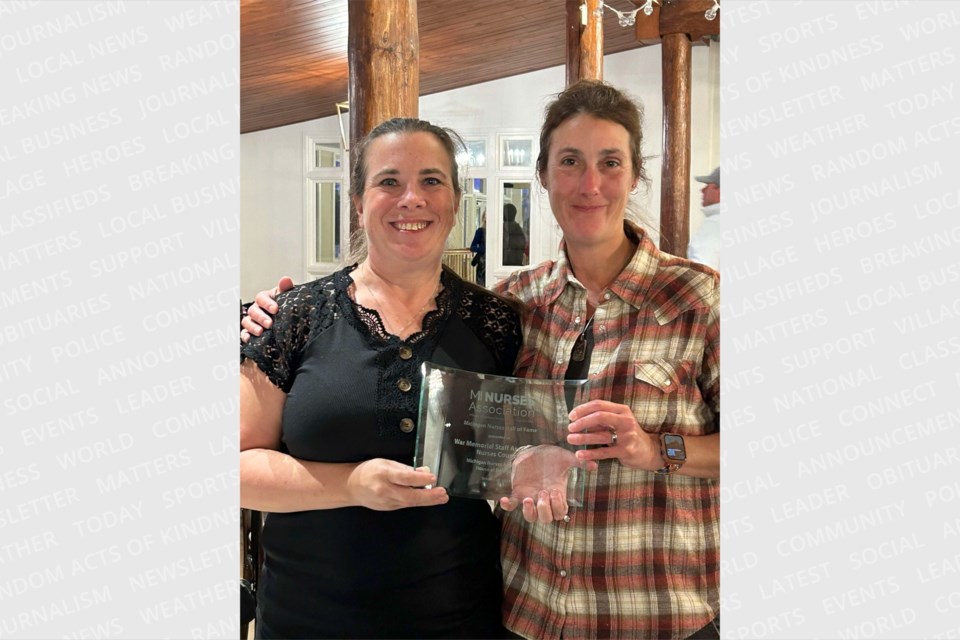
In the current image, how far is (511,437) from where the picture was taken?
1.17 metres

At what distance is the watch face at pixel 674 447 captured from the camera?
4.01ft

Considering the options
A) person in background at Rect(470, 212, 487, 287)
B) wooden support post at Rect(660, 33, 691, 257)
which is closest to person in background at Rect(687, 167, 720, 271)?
wooden support post at Rect(660, 33, 691, 257)

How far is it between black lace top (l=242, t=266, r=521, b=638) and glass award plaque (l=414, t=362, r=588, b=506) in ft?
0.37

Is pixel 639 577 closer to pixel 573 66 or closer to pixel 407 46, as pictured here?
pixel 407 46

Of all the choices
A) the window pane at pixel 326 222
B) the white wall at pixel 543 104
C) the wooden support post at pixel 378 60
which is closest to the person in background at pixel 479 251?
the white wall at pixel 543 104

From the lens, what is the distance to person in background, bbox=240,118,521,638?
4.04ft

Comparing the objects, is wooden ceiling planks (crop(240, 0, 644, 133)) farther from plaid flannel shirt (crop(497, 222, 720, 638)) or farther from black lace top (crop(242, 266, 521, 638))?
plaid flannel shirt (crop(497, 222, 720, 638))

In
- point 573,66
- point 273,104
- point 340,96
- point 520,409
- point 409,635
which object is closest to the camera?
point 520,409

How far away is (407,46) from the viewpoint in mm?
2086

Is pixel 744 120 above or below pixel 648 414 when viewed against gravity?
above

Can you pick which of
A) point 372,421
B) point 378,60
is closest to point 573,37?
point 378,60

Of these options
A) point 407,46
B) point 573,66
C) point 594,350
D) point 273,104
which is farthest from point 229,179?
point 573,66

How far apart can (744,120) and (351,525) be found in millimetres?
837

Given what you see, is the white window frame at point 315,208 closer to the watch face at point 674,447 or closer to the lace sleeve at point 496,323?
the lace sleeve at point 496,323
